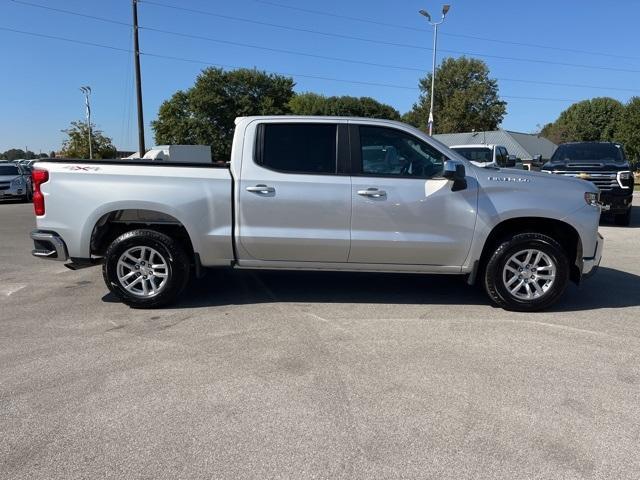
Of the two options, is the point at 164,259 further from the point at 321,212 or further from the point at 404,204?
the point at 404,204

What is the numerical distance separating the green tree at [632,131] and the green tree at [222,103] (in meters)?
37.5

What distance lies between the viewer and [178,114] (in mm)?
66875

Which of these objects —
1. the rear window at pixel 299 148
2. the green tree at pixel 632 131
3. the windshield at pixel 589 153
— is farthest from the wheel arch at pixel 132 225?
the green tree at pixel 632 131

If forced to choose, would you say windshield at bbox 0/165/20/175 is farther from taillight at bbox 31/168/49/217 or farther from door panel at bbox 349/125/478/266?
door panel at bbox 349/125/478/266

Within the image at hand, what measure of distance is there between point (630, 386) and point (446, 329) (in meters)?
1.58

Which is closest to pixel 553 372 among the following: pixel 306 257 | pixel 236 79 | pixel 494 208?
pixel 494 208

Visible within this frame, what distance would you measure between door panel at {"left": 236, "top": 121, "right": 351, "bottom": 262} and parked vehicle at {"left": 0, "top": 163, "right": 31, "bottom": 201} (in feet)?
60.7

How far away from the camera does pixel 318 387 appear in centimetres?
364

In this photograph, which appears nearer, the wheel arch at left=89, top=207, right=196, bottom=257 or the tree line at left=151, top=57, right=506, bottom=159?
the wheel arch at left=89, top=207, right=196, bottom=257

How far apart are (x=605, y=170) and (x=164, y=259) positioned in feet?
37.4

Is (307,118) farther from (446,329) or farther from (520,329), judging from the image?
(520,329)

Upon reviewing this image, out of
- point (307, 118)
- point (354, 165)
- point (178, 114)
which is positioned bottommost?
point (354, 165)

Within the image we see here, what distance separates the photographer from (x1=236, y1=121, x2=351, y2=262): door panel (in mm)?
5211

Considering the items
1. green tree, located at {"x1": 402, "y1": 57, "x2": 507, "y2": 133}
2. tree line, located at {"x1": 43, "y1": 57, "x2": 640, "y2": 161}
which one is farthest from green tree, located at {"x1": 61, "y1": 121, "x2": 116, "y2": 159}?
green tree, located at {"x1": 402, "y1": 57, "x2": 507, "y2": 133}
